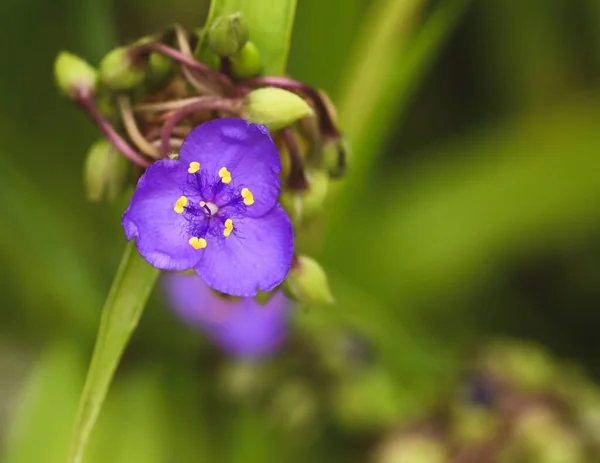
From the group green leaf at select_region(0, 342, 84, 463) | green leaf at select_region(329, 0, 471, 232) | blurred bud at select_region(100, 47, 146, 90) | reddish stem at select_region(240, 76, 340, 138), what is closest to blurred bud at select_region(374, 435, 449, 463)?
green leaf at select_region(329, 0, 471, 232)

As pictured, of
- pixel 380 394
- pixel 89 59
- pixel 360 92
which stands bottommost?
pixel 380 394

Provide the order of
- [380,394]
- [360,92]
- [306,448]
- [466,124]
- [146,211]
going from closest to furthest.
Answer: [146,211]
[360,92]
[380,394]
[306,448]
[466,124]

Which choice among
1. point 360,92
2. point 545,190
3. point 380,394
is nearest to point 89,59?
point 360,92

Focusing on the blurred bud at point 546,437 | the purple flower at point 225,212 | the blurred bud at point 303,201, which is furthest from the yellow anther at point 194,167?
the blurred bud at point 546,437

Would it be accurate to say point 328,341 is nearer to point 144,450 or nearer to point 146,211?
point 144,450

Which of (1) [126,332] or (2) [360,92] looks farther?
(2) [360,92]
